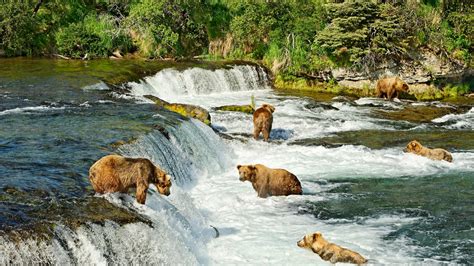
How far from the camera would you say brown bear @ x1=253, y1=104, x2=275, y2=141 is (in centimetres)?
1683

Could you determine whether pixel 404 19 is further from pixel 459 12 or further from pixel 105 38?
pixel 105 38

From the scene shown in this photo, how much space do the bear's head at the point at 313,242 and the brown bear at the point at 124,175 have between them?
2.37m

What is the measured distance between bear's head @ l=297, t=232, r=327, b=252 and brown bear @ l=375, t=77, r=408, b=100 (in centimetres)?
1749

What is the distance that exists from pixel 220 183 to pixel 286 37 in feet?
58.0

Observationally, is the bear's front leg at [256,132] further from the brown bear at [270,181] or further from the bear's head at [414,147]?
the brown bear at [270,181]

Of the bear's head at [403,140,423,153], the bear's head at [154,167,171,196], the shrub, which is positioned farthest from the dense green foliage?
the bear's head at [154,167,171,196]

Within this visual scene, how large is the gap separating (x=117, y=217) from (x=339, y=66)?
21.4 metres

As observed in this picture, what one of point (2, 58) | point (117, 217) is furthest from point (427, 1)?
point (117, 217)

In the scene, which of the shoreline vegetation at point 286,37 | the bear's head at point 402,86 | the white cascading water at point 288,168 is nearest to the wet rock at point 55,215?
the white cascading water at point 288,168

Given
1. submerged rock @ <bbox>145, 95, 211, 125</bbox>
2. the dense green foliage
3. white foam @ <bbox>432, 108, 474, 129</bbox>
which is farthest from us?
the dense green foliage

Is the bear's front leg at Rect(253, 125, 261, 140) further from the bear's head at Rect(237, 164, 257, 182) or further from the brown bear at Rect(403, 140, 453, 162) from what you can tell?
the bear's head at Rect(237, 164, 257, 182)

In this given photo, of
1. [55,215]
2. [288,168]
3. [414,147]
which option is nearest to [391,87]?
[414,147]

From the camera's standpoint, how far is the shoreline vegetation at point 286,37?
27.6m

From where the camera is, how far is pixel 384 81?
85.8 ft
